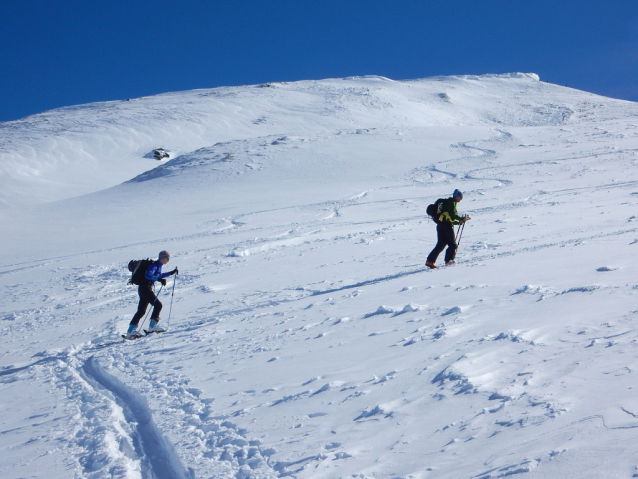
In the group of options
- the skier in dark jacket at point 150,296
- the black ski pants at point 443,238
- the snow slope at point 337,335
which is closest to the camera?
the snow slope at point 337,335

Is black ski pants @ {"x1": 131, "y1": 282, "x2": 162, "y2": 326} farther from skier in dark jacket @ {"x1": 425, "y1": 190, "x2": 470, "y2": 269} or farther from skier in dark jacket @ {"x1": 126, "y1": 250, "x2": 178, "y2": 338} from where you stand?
skier in dark jacket @ {"x1": 425, "y1": 190, "x2": 470, "y2": 269}

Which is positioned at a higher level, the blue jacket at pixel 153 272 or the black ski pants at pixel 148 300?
the blue jacket at pixel 153 272

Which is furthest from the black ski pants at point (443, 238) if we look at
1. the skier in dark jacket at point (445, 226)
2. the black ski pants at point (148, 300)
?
the black ski pants at point (148, 300)

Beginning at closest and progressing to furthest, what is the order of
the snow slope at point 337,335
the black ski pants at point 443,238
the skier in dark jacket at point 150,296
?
1. the snow slope at point 337,335
2. the skier in dark jacket at point 150,296
3. the black ski pants at point 443,238

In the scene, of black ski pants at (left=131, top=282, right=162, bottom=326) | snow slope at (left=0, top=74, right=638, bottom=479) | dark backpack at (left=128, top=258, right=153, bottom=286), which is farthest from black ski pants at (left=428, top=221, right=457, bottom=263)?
dark backpack at (left=128, top=258, right=153, bottom=286)

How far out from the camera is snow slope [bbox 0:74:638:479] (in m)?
3.59

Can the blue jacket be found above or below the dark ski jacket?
below

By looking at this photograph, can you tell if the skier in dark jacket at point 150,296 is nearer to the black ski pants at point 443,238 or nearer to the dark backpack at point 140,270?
the dark backpack at point 140,270

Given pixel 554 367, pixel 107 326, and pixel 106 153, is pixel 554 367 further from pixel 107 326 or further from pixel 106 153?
pixel 106 153

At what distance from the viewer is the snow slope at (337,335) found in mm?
3586

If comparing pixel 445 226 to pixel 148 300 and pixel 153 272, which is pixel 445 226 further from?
pixel 148 300

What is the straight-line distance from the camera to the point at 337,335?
6391mm

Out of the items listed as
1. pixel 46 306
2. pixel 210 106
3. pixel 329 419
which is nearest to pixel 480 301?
pixel 329 419

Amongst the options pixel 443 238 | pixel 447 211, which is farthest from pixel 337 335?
pixel 447 211
